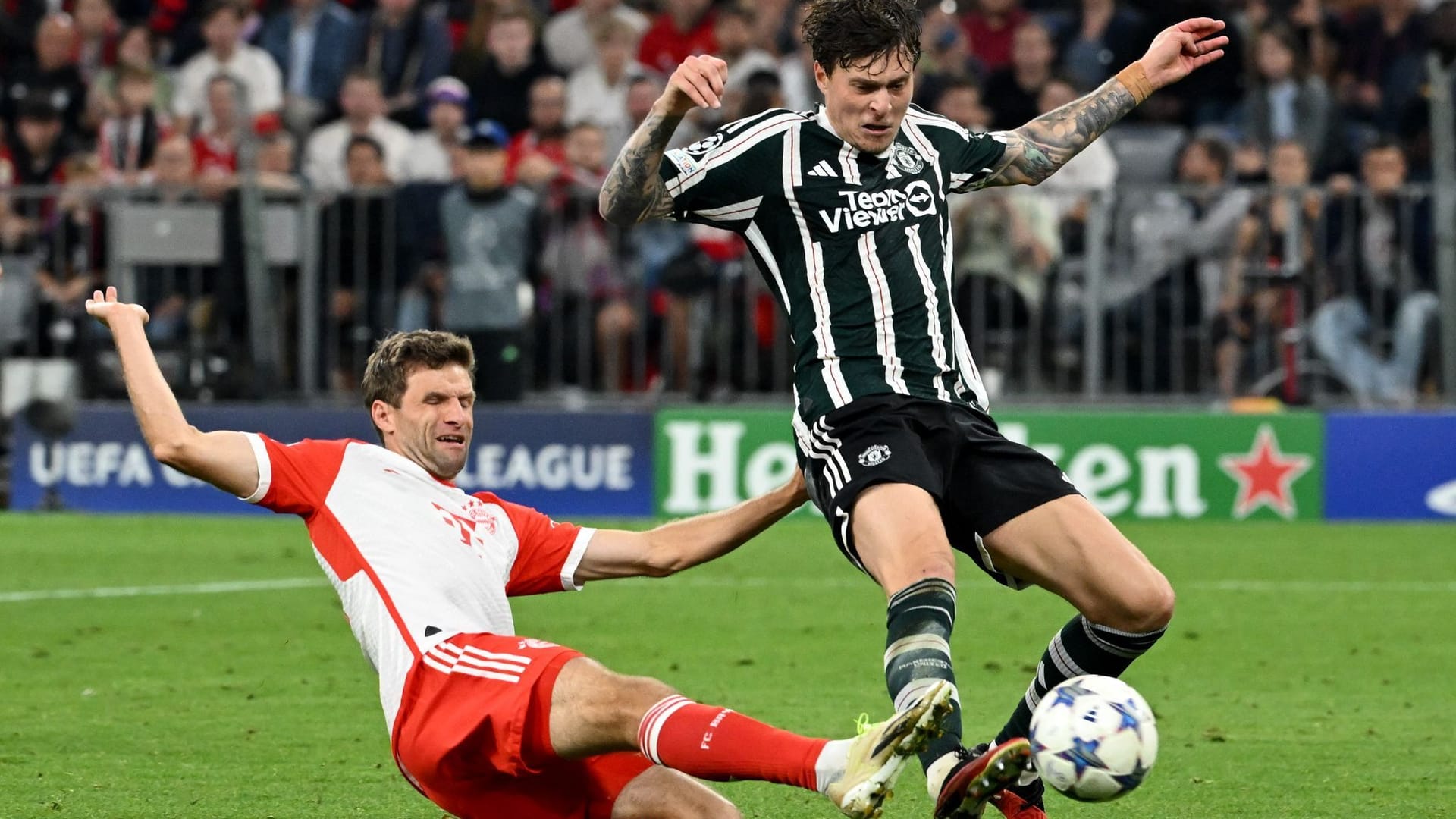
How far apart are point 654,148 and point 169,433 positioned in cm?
151

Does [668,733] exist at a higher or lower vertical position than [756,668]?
higher

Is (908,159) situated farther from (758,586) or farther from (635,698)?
(758,586)

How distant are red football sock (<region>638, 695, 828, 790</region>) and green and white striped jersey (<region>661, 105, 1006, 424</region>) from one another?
127 centimetres

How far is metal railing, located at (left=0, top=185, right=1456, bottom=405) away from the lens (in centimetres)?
1530

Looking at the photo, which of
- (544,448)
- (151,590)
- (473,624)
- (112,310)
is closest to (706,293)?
(544,448)

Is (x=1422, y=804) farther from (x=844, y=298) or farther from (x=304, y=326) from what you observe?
(x=304, y=326)

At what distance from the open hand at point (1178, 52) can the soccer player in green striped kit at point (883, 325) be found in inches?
30.6

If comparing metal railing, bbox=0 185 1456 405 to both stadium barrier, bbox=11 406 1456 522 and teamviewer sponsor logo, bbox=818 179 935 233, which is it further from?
teamviewer sponsor logo, bbox=818 179 935 233

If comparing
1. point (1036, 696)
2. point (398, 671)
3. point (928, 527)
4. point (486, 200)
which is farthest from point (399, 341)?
point (486, 200)

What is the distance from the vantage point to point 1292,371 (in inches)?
604

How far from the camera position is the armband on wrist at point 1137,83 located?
6711 mm

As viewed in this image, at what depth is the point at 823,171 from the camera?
604 centimetres

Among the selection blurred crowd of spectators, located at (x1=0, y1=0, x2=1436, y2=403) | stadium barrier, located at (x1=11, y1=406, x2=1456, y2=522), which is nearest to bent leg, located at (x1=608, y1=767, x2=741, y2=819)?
stadium barrier, located at (x1=11, y1=406, x2=1456, y2=522)

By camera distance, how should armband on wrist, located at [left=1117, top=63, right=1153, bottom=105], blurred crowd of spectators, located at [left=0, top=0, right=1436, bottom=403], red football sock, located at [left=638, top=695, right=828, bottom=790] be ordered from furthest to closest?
1. blurred crowd of spectators, located at [left=0, top=0, right=1436, bottom=403]
2. armband on wrist, located at [left=1117, top=63, right=1153, bottom=105]
3. red football sock, located at [left=638, top=695, right=828, bottom=790]
